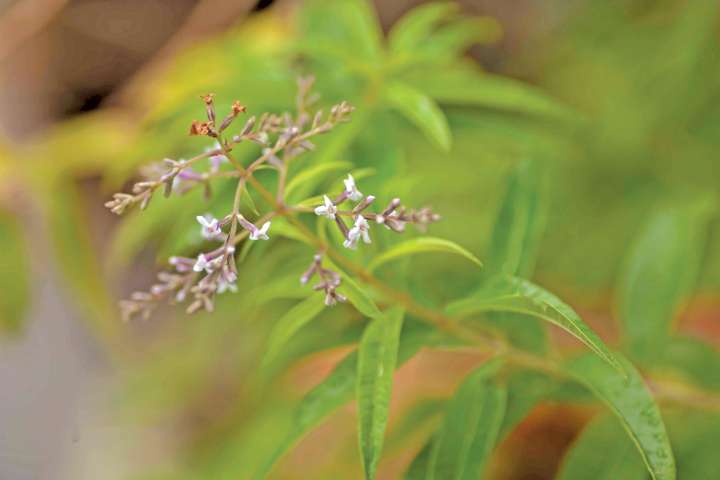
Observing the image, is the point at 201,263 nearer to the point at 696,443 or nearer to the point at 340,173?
the point at 340,173

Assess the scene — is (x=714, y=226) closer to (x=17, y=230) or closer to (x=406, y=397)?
(x=406, y=397)

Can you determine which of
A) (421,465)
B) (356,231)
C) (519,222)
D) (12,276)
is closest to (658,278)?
(519,222)

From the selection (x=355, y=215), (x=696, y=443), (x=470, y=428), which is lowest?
(x=696, y=443)

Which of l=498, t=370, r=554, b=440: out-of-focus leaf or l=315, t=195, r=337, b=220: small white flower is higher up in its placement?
l=315, t=195, r=337, b=220: small white flower

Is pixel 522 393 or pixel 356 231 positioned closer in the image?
pixel 356 231

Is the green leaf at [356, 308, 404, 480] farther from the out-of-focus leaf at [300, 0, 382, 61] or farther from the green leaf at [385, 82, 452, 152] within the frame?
the out-of-focus leaf at [300, 0, 382, 61]

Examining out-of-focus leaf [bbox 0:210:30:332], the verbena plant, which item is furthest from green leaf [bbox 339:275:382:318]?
out-of-focus leaf [bbox 0:210:30:332]
